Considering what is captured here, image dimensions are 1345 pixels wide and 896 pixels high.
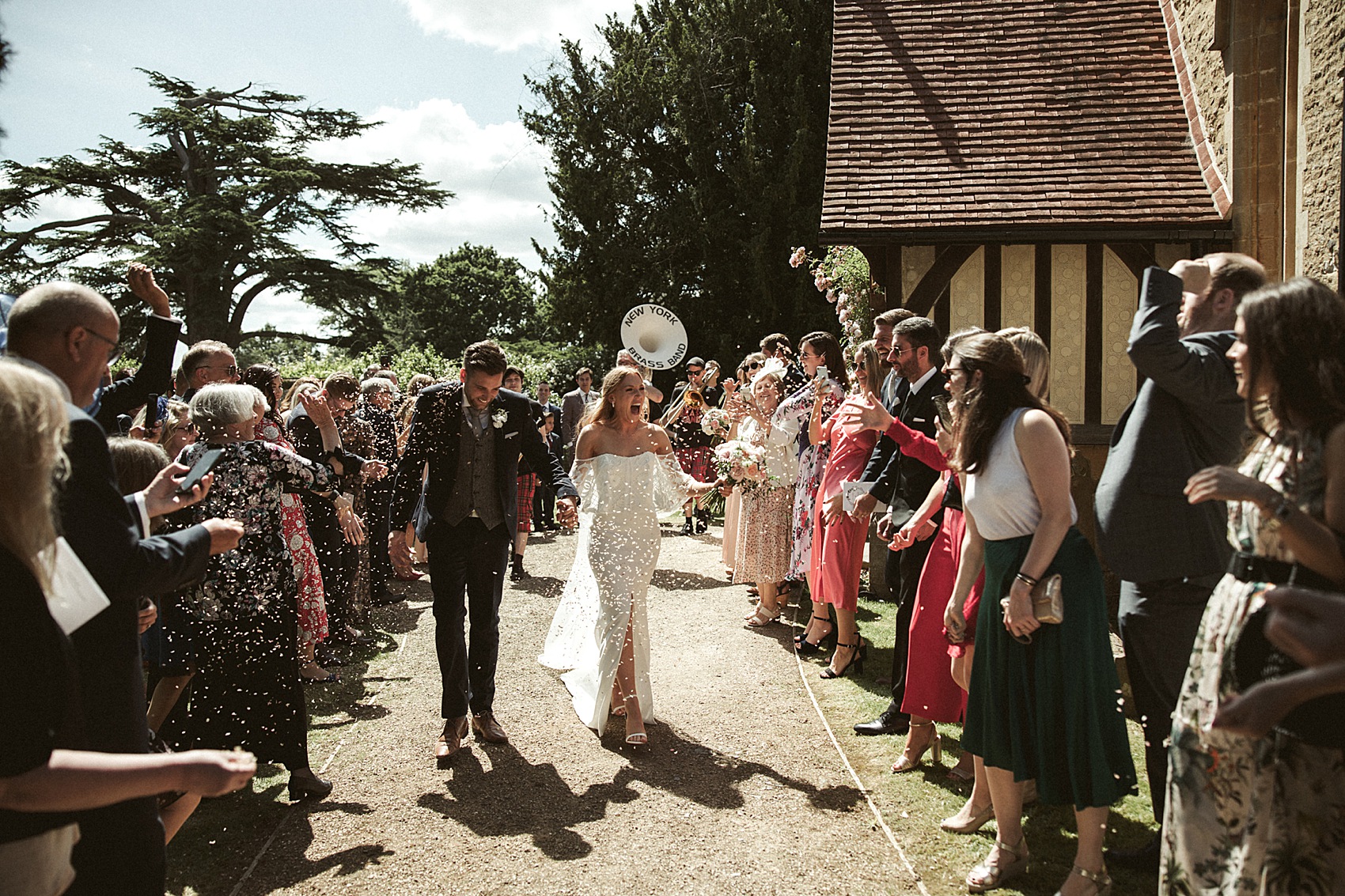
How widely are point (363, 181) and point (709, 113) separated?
1578cm

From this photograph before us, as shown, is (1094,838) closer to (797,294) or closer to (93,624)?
(93,624)

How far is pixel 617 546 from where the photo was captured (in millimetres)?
5965

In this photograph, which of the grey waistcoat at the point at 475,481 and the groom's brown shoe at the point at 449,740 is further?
the grey waistcoat at the point at 475,481

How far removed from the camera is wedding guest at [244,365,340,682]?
682 cm

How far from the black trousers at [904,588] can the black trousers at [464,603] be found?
2.45 meters

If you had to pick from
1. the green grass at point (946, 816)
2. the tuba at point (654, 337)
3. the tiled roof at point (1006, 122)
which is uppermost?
the tiled roof at point (1006, 122)

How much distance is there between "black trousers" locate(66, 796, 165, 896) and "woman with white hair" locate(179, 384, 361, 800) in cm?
228

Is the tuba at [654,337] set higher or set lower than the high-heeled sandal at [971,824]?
higher

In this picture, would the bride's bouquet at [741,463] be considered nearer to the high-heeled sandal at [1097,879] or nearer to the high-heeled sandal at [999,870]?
the high-heeled sandal at [999,870]

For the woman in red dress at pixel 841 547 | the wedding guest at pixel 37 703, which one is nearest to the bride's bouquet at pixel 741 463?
the woman in red dress at pixel 841 547

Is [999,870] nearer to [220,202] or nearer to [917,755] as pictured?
[917,755]

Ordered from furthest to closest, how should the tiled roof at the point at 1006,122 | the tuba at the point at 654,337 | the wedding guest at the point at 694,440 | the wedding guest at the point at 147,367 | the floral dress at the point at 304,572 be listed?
the tuba at the point at 654,337 → the wedding guest at the point at 694,440 → the tiled roof at the point at 1006,122 → the floral dress at the point at 304,572 → the wedding guest at the point at 147,367

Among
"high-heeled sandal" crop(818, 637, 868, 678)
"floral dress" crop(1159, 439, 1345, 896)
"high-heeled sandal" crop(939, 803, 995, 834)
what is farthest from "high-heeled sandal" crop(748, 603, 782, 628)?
"floral dress" crop(1159, 439, 1345, 896)

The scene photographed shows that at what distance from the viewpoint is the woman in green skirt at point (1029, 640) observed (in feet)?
11.9
